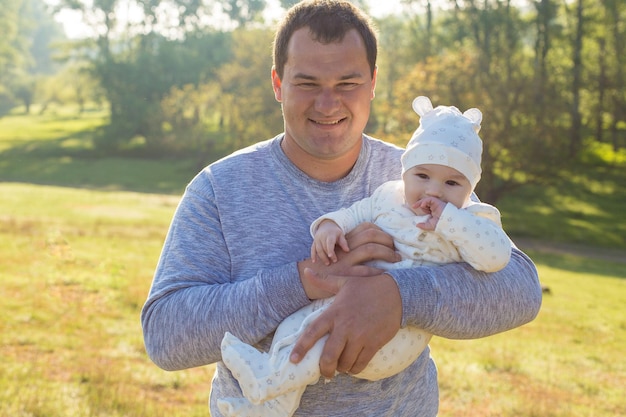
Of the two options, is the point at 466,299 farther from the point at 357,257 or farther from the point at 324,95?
the point at 324,95

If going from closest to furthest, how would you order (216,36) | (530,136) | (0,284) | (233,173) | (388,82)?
(233,173)
(0,284)
(530,136)
(388,82)
(216,36)

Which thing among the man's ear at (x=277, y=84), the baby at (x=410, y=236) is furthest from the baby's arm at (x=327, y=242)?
the man's ear at (x=277, y=84)

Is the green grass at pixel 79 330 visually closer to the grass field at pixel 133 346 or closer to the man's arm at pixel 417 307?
the grass field at pixel 133 346

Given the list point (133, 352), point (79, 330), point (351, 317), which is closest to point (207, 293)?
point (351, 317)

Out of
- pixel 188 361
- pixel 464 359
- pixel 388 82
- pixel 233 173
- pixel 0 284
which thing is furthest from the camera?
pixel 388 82

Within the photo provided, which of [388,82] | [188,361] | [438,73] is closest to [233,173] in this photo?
[188,361]

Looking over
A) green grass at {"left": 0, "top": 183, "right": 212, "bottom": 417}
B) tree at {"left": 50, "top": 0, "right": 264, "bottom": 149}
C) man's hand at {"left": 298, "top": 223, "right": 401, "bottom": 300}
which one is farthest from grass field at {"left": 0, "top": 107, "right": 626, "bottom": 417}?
tree at {"left": 50, "top": 0, "right": 264, "bottom": 149}

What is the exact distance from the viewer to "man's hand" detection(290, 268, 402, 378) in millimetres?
2035

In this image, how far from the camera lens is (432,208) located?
240cm

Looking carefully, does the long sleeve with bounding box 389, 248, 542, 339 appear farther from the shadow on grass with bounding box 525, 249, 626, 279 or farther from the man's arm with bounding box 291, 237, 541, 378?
the shadow on grass with bounding box 525, 249, 626, 279

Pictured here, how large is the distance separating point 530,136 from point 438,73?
445 cm

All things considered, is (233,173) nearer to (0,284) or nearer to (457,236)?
(457,236)

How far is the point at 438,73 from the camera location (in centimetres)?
2689

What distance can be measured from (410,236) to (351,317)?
497 millimetres
